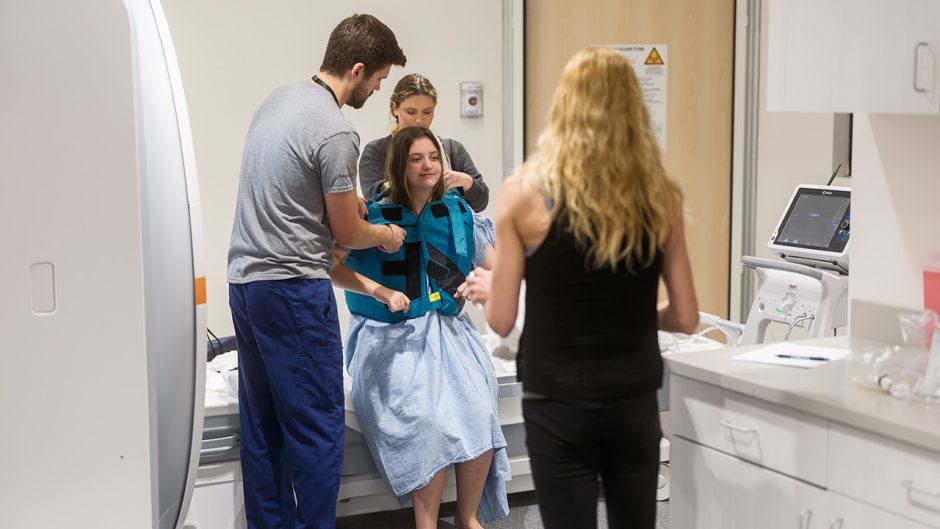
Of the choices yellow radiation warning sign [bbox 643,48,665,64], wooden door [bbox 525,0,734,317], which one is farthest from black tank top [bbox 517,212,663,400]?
yellow radiation warning sign [bbox 643,48,665,64]

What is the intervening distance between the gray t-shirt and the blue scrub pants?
0.06 m

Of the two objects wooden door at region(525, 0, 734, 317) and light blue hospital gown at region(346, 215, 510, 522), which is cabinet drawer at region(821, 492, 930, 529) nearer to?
light blue hospital gown at region(346, 215, 510, 522)

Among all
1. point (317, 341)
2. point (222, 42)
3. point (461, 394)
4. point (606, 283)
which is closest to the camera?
point (606, 283)

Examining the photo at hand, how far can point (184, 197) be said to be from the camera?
2389 mm

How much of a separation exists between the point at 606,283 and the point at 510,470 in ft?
5.29

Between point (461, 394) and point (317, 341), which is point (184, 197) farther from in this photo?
point (461, 394)

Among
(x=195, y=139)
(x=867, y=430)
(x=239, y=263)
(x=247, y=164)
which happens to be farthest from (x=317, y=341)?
(x=195, y=139)

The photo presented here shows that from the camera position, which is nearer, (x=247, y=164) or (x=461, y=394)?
(x=247, y=164)

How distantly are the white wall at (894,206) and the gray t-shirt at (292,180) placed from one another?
1.30 metres

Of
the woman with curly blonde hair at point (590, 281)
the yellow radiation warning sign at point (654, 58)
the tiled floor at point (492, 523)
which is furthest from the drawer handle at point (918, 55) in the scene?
the yellow radiation warning sign at point (654, 58)

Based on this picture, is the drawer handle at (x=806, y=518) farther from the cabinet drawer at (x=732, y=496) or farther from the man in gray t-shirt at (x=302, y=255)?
the man in gray t-shirt at (x=302, y=255)

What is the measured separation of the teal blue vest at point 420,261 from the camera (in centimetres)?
316

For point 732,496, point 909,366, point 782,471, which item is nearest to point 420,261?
point 732,496

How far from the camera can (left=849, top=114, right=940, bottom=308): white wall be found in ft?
7.70
